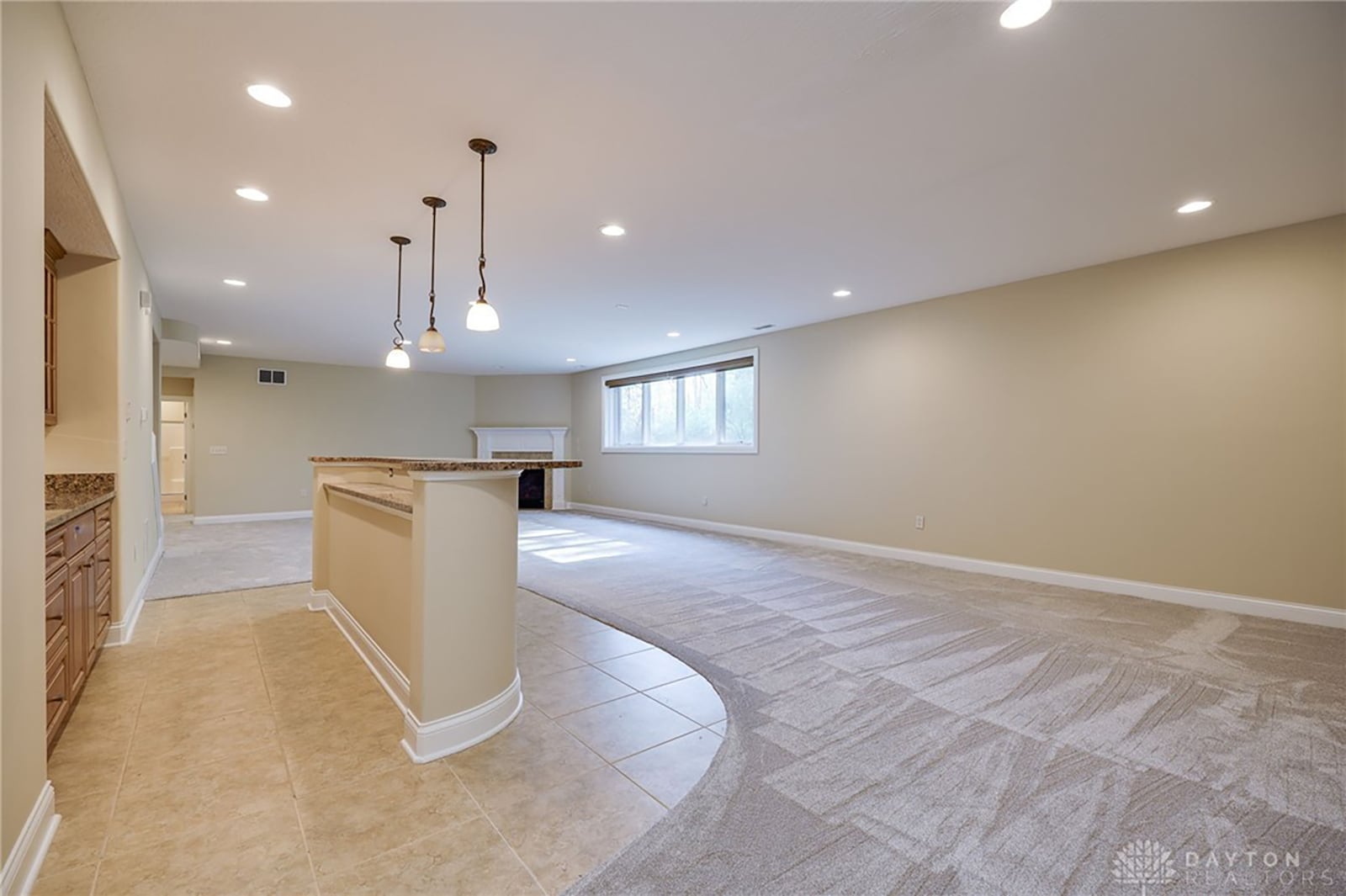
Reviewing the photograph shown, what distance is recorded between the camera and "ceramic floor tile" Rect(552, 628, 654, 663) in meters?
3.18

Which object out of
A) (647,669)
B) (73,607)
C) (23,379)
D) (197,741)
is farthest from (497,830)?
(73,607)

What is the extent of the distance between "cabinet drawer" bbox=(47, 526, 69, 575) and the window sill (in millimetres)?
5956

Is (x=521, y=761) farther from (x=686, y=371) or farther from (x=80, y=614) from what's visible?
(x=686, y=371)

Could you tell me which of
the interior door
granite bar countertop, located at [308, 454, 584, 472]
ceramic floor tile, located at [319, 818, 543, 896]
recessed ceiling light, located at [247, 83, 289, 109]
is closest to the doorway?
the interior door

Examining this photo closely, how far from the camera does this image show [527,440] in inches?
417

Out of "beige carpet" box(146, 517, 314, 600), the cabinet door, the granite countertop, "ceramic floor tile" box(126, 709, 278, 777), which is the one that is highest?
the granite countertop

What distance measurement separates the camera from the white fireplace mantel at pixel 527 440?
10562 millimetres

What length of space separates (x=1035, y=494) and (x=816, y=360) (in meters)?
2.56

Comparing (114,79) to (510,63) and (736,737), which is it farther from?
(736,737)

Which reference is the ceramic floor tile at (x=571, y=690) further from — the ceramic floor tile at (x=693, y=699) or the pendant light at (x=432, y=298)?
the pendant light at (x=432, y=298)

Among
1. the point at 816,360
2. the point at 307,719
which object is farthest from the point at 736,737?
the point at 816,360

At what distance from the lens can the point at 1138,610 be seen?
12.9ft

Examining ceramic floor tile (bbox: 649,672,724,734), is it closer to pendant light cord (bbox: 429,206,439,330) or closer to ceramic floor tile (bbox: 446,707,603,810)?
ceramic floor tile (bbox: 446,707,603,810)

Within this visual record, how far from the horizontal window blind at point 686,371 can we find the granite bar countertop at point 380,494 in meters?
4.83
